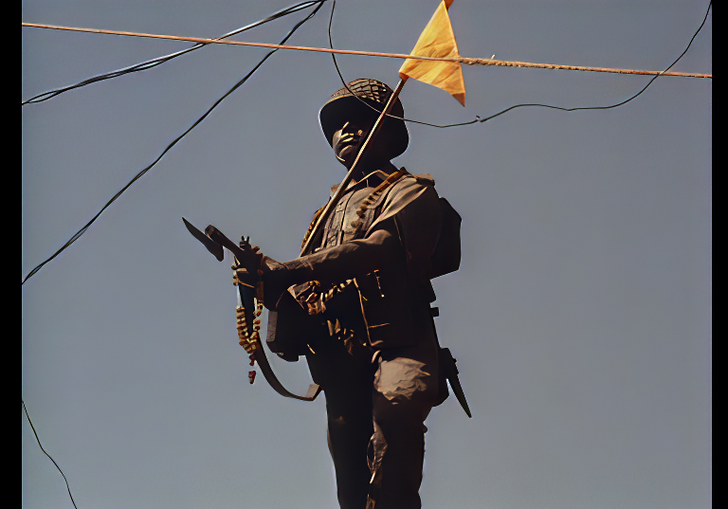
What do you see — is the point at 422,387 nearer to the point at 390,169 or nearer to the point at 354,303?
the point at 354,303

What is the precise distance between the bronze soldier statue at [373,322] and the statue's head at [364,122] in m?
0.15

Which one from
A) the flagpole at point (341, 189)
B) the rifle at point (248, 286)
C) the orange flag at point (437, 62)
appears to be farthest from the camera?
Answer: the flagpole at point (341, 189)

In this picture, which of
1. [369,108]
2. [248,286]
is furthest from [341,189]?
[248,286]

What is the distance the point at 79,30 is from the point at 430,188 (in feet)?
8.28

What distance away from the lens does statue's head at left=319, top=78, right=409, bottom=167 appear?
7.41m

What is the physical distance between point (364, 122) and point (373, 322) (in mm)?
1588

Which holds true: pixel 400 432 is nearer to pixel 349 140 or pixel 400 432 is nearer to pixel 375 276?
pixel 375 276

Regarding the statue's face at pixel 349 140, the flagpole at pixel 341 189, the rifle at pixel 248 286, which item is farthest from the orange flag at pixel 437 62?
the rifle at pixel 248 286

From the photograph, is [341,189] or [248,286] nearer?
[248,286]

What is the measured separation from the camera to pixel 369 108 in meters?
7.48

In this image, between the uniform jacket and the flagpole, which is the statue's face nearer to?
the flagpole

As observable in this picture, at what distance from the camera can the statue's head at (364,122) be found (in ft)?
24.3

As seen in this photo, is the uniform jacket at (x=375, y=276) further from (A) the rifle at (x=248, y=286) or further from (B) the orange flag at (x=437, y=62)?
(B) the orange flag at (x=437, y=62)

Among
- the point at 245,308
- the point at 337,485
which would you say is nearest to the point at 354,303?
the point at 245,308
